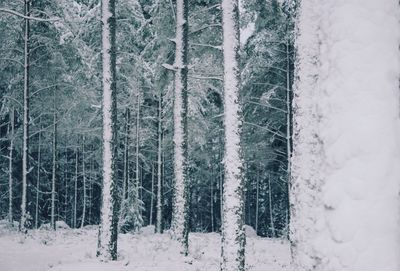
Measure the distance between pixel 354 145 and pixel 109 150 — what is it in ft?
25.7

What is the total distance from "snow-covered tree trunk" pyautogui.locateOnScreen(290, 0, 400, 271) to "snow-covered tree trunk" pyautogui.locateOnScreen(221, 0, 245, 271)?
5369 millimetres

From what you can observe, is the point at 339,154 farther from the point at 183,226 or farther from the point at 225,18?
the point at 183,226

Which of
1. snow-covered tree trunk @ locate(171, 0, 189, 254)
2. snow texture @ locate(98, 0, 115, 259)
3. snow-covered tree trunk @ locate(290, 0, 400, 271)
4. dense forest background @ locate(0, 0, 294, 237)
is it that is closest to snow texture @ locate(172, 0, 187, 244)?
snow-covered tree trunk @ locate(171, 0, 189, 254)

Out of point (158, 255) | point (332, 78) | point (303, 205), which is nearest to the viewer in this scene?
point (332, 78)

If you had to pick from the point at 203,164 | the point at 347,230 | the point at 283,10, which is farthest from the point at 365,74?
the point at 203,164

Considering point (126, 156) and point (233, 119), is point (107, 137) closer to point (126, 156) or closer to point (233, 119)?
point (233, 119)

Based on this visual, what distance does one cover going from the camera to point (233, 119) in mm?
7453

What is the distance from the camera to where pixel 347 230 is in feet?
5.45

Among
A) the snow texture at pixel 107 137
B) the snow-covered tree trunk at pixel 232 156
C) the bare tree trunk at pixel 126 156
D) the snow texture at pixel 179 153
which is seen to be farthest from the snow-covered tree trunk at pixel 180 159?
the bare tree trunk at pixel 126 156

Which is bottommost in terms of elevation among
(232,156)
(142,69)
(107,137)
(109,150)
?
(232,156)

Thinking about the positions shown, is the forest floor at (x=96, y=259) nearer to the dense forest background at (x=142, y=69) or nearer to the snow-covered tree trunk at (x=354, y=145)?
the dense forest background at (x=142, y=69)

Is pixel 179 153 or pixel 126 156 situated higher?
pixel 179 153

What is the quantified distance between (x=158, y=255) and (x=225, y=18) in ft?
21.0

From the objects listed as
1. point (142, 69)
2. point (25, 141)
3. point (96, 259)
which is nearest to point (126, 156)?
point (142, 69)
